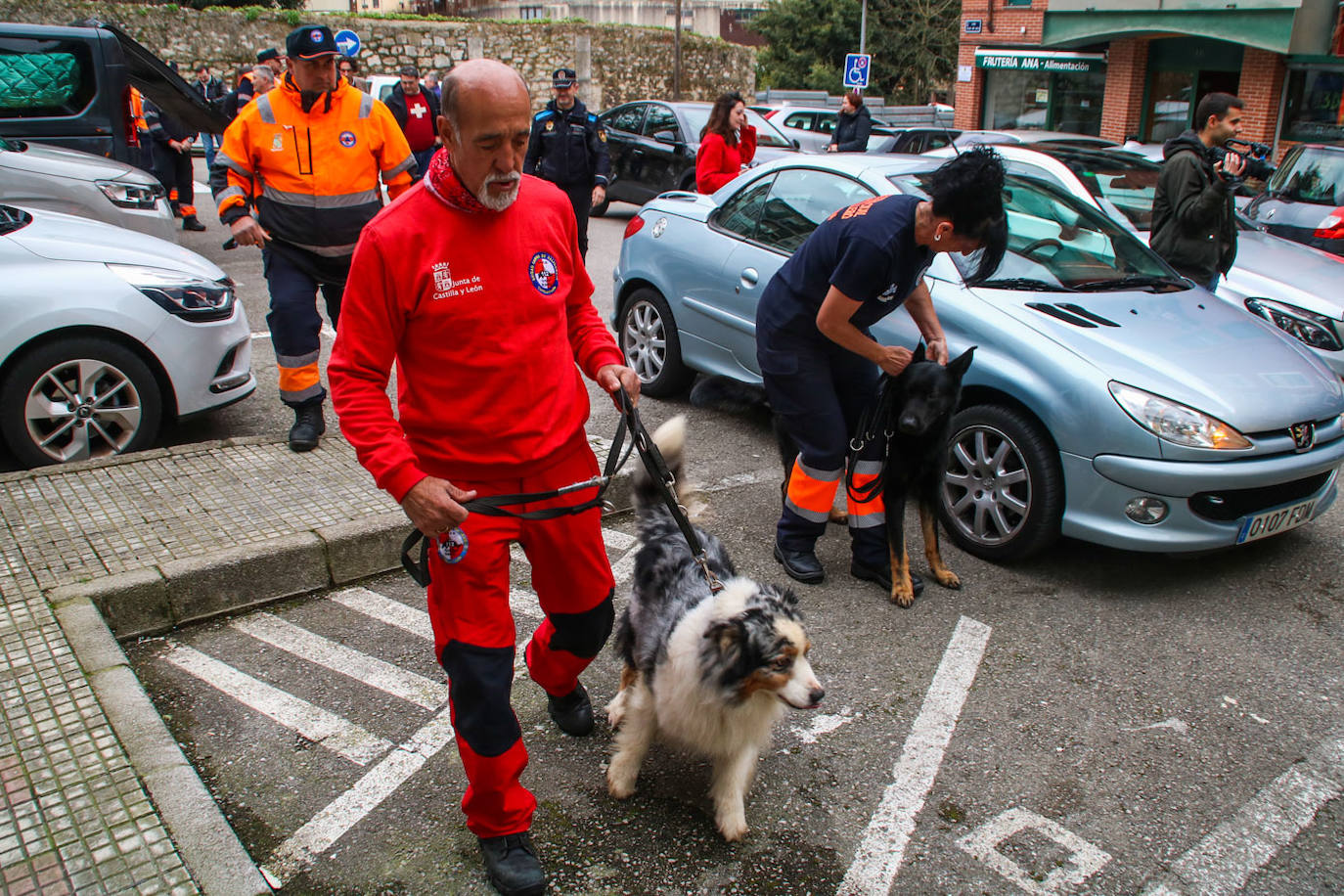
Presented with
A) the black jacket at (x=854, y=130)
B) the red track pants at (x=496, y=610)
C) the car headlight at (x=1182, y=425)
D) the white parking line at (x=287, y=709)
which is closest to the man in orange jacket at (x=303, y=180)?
the white parking line at (x=287, y=709)

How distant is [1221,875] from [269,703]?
10.1 feet

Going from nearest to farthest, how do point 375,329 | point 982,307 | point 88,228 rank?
point 375,329 → point 982,307 → point 88,228

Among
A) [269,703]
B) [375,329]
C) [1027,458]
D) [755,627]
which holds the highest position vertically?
[375,329]

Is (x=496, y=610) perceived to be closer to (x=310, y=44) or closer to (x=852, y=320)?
(x=852, y=320)

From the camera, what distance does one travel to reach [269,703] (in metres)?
3.58

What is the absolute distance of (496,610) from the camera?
2.62m

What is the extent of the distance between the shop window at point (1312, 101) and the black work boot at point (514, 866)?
75.2 ft

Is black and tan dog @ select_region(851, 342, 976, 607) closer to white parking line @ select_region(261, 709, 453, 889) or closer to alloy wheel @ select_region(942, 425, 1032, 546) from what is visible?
alloy wheel @ select_region(942, 425, 1032, 546)

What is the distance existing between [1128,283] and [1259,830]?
303 centimetres

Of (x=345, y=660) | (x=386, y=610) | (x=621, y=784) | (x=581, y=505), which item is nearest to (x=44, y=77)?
(x=386, y=610)

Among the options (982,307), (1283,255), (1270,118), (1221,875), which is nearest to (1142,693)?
(1221,875)

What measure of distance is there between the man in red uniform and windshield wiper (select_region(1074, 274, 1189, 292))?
321 centimetres

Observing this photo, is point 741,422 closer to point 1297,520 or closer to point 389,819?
point 1297,520

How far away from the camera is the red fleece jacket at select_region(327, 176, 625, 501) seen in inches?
95.6
